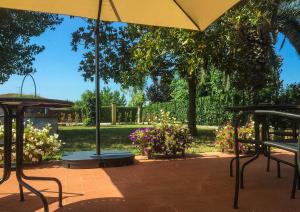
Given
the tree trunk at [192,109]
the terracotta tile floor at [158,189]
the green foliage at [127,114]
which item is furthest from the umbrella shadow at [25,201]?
the green foliage at [127,114]

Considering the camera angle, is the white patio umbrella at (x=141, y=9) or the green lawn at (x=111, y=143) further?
the green lawn at (x=111, y=143)

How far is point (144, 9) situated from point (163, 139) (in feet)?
7.87

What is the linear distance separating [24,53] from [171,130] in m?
10.5

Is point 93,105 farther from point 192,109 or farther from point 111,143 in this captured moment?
point 111,143

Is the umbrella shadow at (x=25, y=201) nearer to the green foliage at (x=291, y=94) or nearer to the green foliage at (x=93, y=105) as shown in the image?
the green foliage at (x=291, y=94)

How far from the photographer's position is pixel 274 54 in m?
14.4

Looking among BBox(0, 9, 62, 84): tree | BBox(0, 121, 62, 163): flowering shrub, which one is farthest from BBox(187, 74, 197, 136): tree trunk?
BBox(0, 9, 62, 84): tree

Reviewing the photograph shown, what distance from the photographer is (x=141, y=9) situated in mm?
4273

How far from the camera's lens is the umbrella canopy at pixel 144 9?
3.89 meters

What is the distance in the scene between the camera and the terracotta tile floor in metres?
2.86

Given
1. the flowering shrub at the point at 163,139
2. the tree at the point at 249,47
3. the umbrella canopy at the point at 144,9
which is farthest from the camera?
the tree at the point at 249,47

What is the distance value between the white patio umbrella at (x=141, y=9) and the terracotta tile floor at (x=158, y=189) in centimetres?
168

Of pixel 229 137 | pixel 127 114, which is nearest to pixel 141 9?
pixel 229 137

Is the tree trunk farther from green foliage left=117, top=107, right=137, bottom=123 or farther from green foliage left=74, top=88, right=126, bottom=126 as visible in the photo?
green foliage left=117, top=107, right=137, bottom=123
